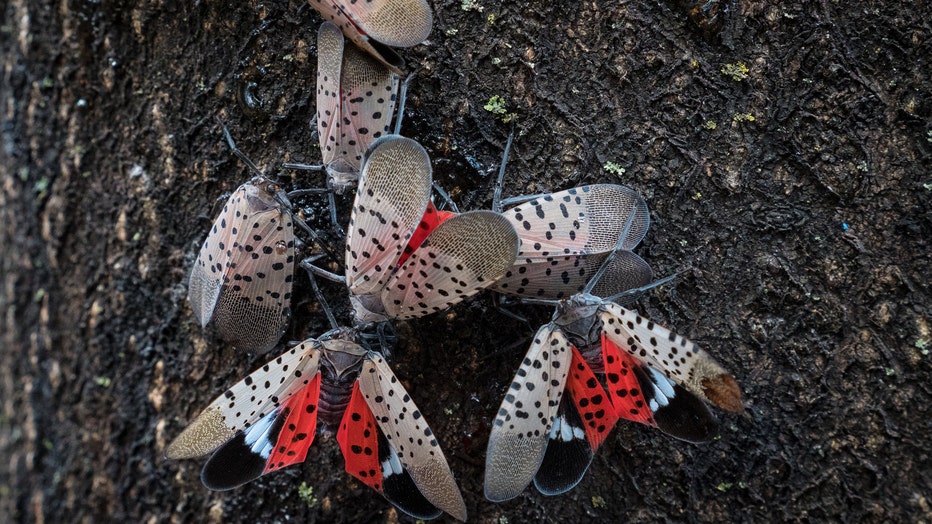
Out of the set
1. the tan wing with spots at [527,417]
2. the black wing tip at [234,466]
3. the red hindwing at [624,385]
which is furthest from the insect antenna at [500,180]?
the black wing tip at [234,466]

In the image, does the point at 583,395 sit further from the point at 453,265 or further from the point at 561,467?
the point at 453,265

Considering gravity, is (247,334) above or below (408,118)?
below

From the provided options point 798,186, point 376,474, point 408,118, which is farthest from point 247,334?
point 798,186

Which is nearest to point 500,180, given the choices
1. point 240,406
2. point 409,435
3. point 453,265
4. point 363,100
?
point 453,265

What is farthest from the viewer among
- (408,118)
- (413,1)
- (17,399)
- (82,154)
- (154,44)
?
(17,399)

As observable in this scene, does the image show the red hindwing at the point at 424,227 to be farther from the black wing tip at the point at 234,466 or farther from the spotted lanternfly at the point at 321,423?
the black wing tip at the point at 234,466

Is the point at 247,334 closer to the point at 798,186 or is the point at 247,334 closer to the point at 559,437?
the point at 559,437
